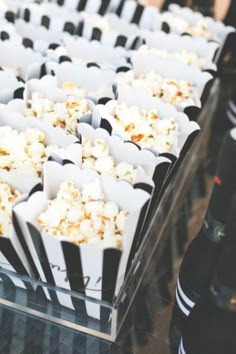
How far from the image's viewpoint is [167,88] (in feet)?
6.77

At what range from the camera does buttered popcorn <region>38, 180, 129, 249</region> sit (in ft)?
4.29

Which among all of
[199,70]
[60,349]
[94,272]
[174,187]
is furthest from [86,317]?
[199,70]

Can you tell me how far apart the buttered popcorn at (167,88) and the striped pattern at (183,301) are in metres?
0.80

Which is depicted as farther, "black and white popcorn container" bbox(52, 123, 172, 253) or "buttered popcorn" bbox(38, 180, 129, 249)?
"black and white popcorn container" bbox(52, 123, 172, 253)

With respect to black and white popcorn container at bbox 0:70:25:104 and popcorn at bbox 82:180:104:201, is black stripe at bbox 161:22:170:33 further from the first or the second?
popcorn at bbox 82:180:104:201

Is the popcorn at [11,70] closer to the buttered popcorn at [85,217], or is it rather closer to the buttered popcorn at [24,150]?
the buttered popcorn at [24,150]

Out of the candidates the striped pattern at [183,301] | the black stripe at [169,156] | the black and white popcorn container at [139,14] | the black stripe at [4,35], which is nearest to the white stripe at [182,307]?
the striped pattern at [183,301]

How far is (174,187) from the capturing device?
196 centimetres

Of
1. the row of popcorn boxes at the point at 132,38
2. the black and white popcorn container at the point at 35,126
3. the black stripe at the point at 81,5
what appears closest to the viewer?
the black and white popcorn container at the point at 35,126

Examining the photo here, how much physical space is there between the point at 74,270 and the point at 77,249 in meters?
0.11

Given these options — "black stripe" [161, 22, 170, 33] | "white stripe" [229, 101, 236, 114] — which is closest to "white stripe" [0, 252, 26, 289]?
"white stripe" [229, 101, 236, 114]

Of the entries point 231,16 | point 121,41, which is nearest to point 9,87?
point 121,41

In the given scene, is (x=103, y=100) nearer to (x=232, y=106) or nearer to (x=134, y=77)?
(x=134, y=77)

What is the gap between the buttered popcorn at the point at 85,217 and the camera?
131 centimetres
